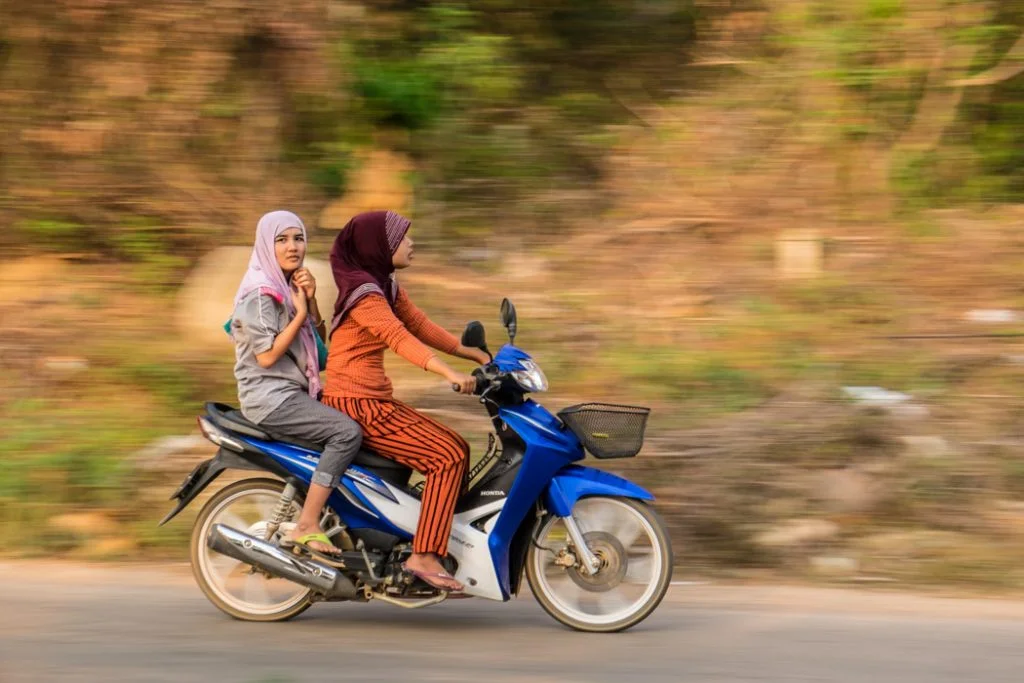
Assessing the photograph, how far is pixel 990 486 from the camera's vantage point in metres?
6.93

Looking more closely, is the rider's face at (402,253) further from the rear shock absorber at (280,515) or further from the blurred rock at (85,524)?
the blurred rock at (85,524)

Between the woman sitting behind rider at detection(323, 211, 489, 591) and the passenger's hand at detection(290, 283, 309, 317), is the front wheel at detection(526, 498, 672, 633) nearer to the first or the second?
the woman sitting behind rider at detection(323, 211, 489, 591)

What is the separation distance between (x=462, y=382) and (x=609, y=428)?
662mm

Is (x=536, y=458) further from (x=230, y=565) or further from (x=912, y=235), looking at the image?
(x=912, y=235)

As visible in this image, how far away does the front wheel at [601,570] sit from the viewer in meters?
5.59

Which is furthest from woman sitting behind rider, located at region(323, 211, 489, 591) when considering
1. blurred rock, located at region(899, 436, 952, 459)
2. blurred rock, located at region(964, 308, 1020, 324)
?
blurred rock, located at region(964, 308, 1020, 324)

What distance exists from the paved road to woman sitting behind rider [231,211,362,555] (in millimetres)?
545

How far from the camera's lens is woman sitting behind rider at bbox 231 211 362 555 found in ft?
18.0

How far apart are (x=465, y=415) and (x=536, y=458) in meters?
2.38

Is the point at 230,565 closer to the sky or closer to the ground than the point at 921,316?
closer to the ground

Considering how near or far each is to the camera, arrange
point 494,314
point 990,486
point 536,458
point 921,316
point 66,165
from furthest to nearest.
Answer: point 66,165 → point 494,314 → point 921,316 → point 990,486 → point 536,458

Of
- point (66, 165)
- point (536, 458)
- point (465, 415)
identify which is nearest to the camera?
point (536, 458)

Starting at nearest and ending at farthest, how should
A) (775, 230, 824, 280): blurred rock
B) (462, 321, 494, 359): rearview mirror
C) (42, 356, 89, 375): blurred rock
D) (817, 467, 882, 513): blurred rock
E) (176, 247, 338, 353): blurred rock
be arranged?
(462, 321, 494, 359): rearview mirror < (817, 467, 882, 513): blurred rock < (42, 356, 89, 375): blurred rock < (176, 247, 338, 353): blurred rock < (775, 230, 824, 280): blurred rock

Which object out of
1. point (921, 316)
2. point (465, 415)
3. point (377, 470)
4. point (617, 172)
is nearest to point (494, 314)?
point (465, 415)
